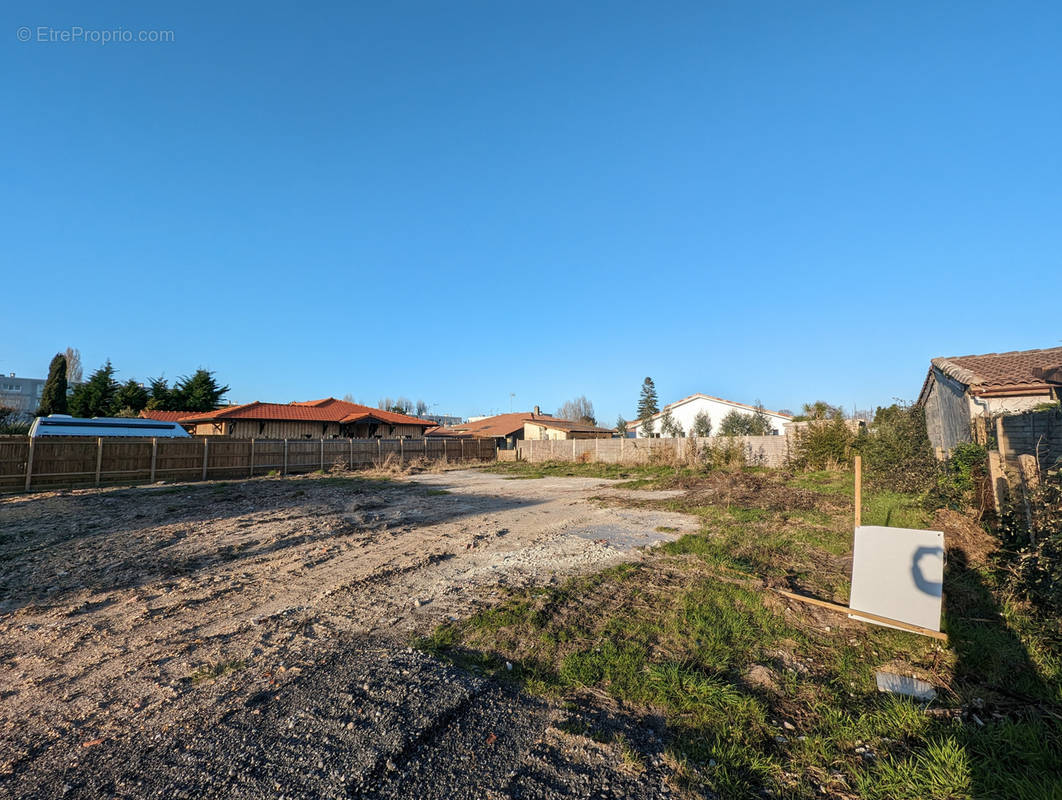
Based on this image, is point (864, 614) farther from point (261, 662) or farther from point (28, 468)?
point (28, 468)

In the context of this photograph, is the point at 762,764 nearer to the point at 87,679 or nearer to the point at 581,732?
the point at 581,732

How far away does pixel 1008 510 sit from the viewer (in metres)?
5.38

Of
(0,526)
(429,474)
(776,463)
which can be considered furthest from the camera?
(429,474)

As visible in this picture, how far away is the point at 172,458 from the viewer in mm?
17656

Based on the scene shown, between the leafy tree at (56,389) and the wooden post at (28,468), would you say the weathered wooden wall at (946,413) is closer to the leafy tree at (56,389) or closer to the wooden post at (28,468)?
the wooden post at (28,468)

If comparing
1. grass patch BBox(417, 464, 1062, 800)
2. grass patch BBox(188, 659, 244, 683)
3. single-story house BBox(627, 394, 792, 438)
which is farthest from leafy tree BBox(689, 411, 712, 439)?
grass patch BBox(188, 659, 244, 683)

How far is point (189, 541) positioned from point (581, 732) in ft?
25.2

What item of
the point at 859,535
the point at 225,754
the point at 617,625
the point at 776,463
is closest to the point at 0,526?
the point at 225,754

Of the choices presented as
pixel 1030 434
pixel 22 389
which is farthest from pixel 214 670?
pixel 22 389

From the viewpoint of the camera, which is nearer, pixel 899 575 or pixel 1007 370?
pixel 899 575

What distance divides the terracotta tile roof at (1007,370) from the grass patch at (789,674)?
7330 millimetres

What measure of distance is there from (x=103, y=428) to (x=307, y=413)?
13.3 m

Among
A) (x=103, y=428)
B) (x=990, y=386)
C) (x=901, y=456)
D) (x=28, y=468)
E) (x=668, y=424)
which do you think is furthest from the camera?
(x=668, y=424)

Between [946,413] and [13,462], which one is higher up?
[946,413]
